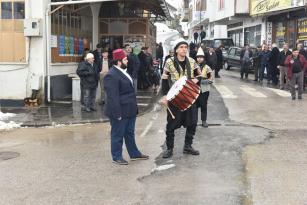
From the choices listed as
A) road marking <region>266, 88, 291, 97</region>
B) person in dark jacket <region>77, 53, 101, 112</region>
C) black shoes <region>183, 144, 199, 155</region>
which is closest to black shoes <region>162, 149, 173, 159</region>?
black shoes <region>183, 144, 199, 155</region>

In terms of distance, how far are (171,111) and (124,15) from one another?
14.5 metres

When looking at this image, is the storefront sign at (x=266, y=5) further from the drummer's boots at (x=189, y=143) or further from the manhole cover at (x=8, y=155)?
the manhole cover at (x=8, y=155)

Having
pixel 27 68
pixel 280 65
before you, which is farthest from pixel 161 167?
pixel 280 65

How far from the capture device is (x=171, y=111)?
27.3 feet

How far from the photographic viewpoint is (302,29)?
2525 cm

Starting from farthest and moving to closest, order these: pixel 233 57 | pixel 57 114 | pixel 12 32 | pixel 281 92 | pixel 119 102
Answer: pixel 233 57 → pixel 281 92 → pixel 12 32 → pixel 57 114 → pixel 119 102

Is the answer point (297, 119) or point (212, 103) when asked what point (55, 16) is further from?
point (297, 119)

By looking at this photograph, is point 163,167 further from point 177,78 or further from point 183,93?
point 177,78

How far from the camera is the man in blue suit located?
310 inches

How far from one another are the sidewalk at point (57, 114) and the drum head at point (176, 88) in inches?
183

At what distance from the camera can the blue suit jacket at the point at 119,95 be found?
25.8ft

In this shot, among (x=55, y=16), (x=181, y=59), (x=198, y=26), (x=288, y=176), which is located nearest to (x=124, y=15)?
(x=55, y=16)

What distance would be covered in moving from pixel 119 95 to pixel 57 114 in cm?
592

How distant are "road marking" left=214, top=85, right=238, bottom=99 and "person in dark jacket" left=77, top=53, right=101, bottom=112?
5056 millimetres
